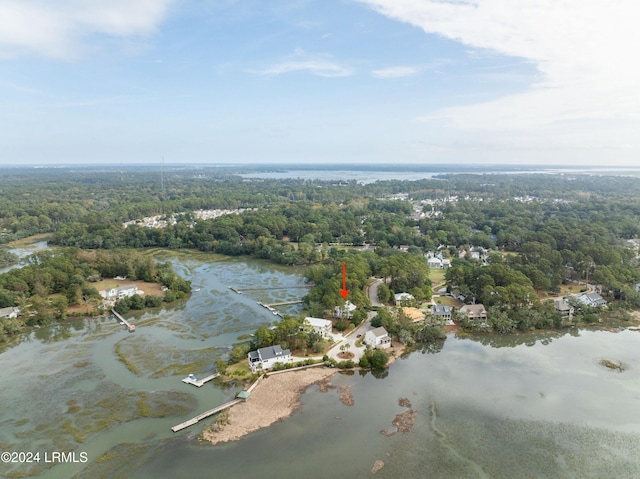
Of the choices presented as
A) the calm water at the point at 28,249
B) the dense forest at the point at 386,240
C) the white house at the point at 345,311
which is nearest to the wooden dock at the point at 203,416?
the dense forest at the point at 386,240

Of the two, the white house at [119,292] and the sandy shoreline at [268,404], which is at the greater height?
Result: the white house at [119,292]

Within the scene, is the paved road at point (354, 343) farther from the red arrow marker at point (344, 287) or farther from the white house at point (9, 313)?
the white house at point (9, 313)

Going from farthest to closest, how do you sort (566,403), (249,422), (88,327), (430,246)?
1. (430,246)
2. (88,327)
3. (566,403)
4. (249,422)

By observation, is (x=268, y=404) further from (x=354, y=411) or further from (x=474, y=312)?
(x=474, y=312)

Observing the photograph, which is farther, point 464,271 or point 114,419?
point 464,271

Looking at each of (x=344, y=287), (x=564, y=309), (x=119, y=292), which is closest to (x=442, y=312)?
(x=344, y=287)

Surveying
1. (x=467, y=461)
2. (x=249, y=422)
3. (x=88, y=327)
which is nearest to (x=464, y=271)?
(x=467, y=461)

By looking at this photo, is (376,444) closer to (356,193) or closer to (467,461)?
(467,461)
